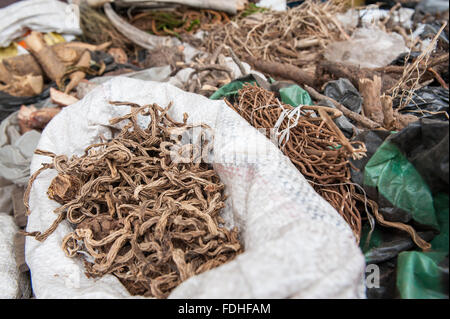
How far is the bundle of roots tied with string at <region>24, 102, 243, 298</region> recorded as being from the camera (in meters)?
0.97

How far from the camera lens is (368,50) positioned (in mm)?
2627

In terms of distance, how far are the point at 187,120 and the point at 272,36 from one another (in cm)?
230

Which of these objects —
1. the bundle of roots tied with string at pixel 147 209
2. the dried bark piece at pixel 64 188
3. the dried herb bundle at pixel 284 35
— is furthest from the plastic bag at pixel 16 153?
the dried herb bundle at pixel 284 35

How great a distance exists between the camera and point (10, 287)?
1195mm

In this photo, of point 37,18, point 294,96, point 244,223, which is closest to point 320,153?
point 244,223

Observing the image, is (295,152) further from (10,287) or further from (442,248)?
(10,287)

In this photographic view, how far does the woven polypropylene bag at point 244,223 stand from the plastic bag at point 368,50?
5.99ft

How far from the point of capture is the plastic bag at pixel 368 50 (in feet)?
8.30

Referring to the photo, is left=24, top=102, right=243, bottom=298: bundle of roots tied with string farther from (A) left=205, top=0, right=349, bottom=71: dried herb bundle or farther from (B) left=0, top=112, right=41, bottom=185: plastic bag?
(A) left=205, top=0, right=349, bottom=71: dried herb bundle

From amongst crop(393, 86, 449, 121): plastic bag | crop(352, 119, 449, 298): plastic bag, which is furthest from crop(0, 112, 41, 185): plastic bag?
crop(393, 86, 449, 121): plastic bag

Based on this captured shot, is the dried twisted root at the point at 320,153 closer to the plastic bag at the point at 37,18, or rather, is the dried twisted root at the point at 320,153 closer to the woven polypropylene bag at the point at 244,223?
the woven polypropylene bag at the point at 244,223

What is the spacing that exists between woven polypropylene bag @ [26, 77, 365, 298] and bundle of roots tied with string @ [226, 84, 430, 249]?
6.5 inches

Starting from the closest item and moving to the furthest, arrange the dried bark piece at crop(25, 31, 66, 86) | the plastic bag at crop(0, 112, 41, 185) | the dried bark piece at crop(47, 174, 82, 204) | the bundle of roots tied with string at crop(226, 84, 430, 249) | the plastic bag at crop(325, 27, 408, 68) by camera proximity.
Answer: the bundle of roots tied with string at crop(226, 84, 430, 249)
the dried bark piece at crop(47, 174, 82, 204)
the plastic bag at crop(0, 112, 41, 185)
the plastic bag at crop(325, 27, 408, 68)
the dried bark piece at crop(25, 31, 66, 86)
